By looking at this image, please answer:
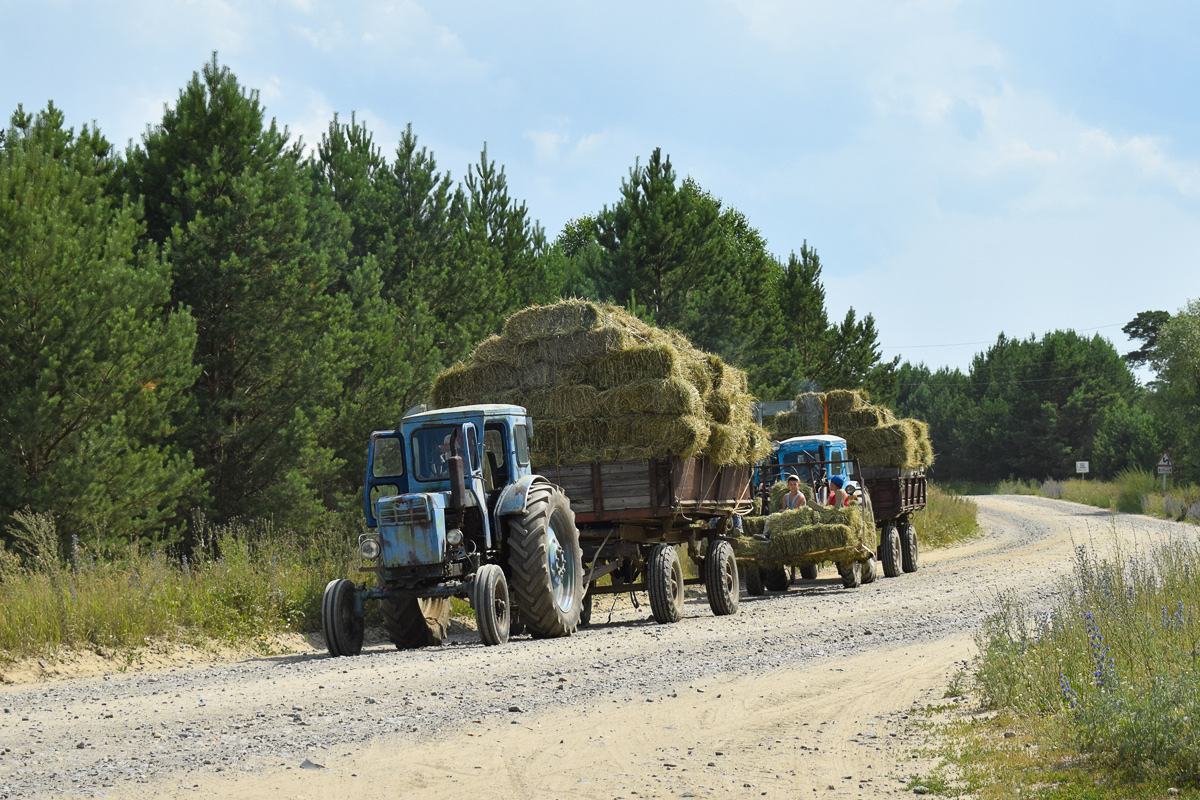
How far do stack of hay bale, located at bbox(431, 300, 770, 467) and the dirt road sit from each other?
2.57 metres

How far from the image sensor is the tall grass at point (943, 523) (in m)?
34.1

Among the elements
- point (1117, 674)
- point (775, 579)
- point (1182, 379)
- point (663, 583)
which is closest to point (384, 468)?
point (663, 583)

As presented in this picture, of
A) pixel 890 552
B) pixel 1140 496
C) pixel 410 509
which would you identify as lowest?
pixel 1140 496

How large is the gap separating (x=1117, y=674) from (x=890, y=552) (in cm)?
1608

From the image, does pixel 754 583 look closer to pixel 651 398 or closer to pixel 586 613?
pixel 586 613

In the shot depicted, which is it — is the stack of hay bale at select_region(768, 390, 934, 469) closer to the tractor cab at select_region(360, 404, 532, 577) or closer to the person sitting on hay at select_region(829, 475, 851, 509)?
the person sitting on hay at select_region(829, 475, 851, 509)

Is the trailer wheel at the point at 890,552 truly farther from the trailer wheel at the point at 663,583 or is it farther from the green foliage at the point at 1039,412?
the green foliage at the point at 1039,412

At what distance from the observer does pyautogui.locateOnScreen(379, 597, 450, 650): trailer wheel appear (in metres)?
12.4

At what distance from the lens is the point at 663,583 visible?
46.6 feet

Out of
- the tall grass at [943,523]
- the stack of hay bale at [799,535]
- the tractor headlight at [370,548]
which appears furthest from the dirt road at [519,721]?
the tall grass at [943,523]

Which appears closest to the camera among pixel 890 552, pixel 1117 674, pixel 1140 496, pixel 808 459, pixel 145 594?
pixel 1117 674

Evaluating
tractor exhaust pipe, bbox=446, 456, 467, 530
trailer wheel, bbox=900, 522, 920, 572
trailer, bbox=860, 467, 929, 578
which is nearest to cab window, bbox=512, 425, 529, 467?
tractor exhaust pipe, bbox=446, 456, 467, 530

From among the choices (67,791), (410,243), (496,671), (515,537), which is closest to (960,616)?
(515,537)

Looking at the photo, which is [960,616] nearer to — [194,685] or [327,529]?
[194,685]
